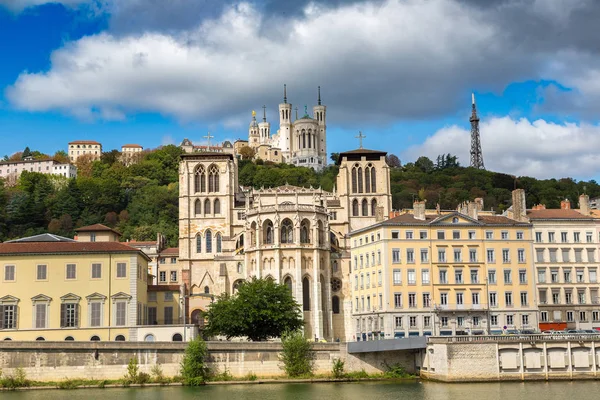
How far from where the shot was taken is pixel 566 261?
69438mm

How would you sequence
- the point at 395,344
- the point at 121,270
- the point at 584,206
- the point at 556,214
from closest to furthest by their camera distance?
the point at 395,344 → the point at 121,270 → the point at 556,214 → the point at 584,206

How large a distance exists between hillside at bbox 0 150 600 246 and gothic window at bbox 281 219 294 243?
39425mm

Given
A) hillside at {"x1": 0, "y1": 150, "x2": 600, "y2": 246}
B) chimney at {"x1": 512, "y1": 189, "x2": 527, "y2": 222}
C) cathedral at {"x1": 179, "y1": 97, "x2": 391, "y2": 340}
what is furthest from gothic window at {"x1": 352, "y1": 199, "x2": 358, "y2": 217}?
hillside at {"x1": 0, "y1": 150, "x2": 600, "y2": 246}

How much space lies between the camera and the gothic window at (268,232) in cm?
8000

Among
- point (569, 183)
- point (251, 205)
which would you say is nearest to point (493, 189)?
point (569, 183)

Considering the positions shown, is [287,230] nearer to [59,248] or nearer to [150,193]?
[59,248]

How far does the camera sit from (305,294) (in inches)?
3081

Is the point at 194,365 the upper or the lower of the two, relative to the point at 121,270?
lower

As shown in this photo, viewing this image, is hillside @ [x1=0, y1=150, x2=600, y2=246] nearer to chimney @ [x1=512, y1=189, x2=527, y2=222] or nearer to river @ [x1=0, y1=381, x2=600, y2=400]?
chimney @ [x1=512, y1=189, x2=527, y2=222]

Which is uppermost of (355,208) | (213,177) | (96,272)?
(213,177)

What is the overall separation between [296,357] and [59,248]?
827 inches

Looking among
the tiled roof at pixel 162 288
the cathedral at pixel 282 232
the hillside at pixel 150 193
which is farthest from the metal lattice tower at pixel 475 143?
the tiled roof at pixel 162 288

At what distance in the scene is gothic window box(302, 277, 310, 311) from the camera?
77.7 metres

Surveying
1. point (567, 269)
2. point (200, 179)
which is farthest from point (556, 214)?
point (200, 179)
